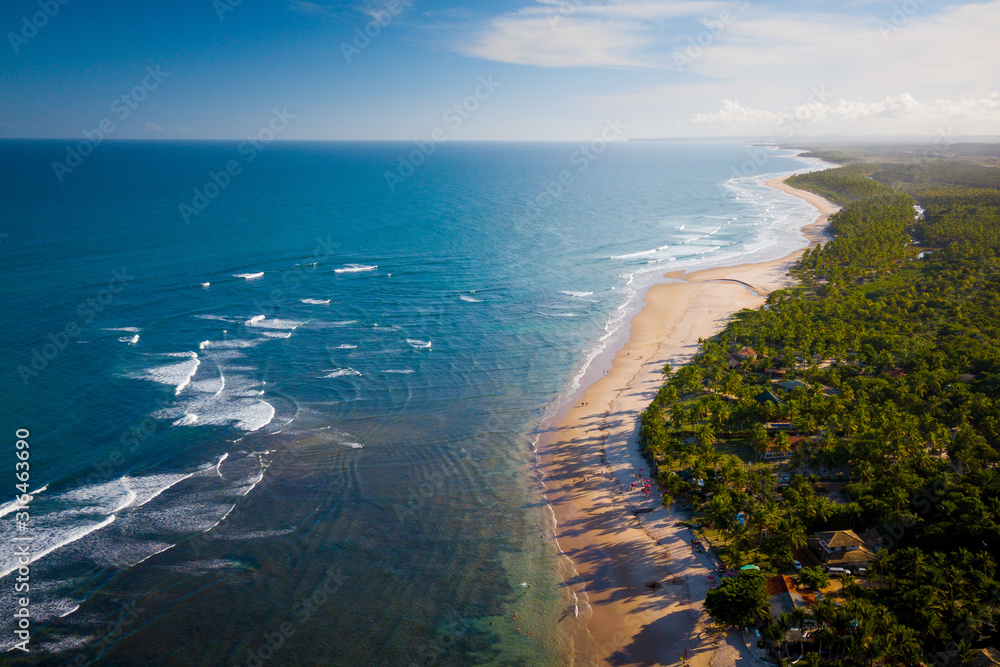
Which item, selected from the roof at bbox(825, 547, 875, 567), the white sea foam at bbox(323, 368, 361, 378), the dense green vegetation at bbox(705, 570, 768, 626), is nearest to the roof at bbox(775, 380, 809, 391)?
the roof at bbox(825, 547, 875, 567)

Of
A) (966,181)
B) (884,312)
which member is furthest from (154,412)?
(966,181)

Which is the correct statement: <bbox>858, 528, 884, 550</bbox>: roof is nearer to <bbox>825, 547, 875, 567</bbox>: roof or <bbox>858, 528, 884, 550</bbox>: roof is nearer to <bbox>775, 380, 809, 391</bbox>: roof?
<bbox>825, 547, 875, 567</bbox>: roof

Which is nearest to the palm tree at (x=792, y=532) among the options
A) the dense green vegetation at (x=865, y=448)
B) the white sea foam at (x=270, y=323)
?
the dense green vegetation at (x=865, y=448)

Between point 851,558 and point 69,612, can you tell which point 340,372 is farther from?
point 851,558

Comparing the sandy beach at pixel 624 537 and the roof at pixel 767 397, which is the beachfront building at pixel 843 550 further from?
the roof at pixel 767 397

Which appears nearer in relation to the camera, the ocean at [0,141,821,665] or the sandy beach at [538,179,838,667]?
the sandy beach at [538,179,838,667]

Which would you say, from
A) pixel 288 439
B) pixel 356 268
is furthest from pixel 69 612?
pixel 356 268
